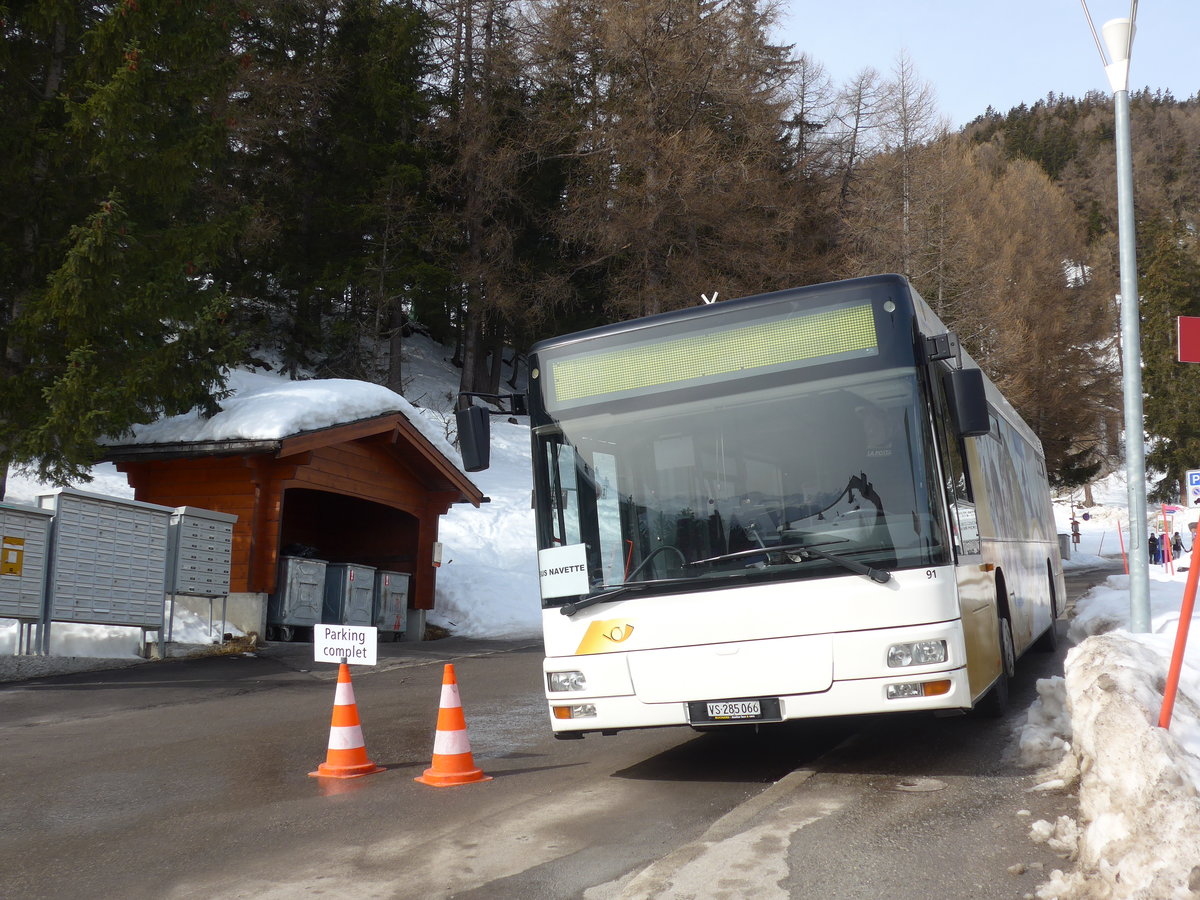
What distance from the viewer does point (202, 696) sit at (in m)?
11.9

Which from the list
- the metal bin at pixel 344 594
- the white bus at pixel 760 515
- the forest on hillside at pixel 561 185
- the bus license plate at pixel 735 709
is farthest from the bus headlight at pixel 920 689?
the forest on hillside at pixel 561 185

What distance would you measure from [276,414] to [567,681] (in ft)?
39.1

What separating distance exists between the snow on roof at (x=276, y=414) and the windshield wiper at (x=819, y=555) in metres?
11.9

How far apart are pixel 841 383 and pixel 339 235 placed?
3530 centimetres

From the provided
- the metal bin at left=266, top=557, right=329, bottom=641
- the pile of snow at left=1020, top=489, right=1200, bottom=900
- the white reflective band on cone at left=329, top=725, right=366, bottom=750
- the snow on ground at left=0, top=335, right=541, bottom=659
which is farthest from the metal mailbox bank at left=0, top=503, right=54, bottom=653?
the pile of snow at left=1020, top=489, right=1200, bottom=900

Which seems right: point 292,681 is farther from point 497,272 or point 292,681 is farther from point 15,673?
point 497,272

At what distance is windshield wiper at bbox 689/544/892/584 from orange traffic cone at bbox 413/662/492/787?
1866 mm

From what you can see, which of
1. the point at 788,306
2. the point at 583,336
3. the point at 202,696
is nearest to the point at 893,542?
the point at 788,306

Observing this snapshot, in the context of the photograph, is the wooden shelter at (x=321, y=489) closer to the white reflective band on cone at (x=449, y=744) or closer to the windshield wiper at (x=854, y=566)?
the white reflective band on cone at (x=449, y=744)

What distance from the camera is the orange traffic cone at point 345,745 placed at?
7.48m

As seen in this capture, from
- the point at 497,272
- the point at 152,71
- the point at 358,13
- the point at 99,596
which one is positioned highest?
the point at 358,13

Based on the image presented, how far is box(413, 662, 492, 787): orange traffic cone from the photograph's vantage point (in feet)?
23.4

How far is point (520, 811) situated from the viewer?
6.20m

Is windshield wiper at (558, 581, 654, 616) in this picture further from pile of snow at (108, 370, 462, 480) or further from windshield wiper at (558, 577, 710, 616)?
pile of snow at (108, 370, 462, 480)
